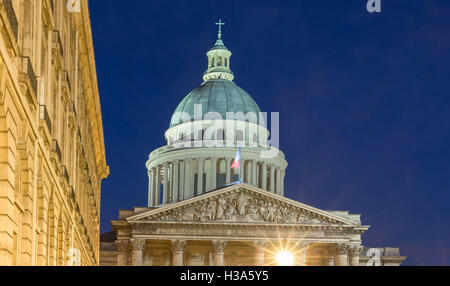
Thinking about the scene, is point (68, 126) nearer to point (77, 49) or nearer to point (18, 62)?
point (77, 49)

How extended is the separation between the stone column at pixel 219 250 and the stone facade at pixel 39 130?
50.7 metres

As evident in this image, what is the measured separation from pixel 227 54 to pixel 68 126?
101m

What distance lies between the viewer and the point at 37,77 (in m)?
22.2

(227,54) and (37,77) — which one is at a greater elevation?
(227,54)

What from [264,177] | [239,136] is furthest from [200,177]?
[239,136]

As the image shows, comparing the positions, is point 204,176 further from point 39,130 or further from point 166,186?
point 39,130

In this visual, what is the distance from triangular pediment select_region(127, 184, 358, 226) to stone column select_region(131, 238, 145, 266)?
203cm

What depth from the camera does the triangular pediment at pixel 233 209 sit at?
91688 mm

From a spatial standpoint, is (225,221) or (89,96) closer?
(89,96)

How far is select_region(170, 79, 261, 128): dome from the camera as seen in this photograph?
4889 inches

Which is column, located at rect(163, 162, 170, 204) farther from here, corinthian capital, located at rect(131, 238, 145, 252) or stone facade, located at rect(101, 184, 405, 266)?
corinthian capital, located at rect(131, 238, 145, 252)

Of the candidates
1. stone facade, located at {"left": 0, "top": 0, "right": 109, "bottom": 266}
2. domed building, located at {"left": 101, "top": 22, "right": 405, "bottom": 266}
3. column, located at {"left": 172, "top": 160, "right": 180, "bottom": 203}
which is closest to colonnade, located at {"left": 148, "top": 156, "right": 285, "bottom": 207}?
column, located at {"left": 172, "top": 160, "right": 180, "bottom": 203}

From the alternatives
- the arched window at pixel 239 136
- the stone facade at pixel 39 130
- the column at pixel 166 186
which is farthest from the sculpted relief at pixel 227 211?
the stone facade at pixel 39 130

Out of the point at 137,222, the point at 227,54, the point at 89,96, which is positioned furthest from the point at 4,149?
the point at 227,54
